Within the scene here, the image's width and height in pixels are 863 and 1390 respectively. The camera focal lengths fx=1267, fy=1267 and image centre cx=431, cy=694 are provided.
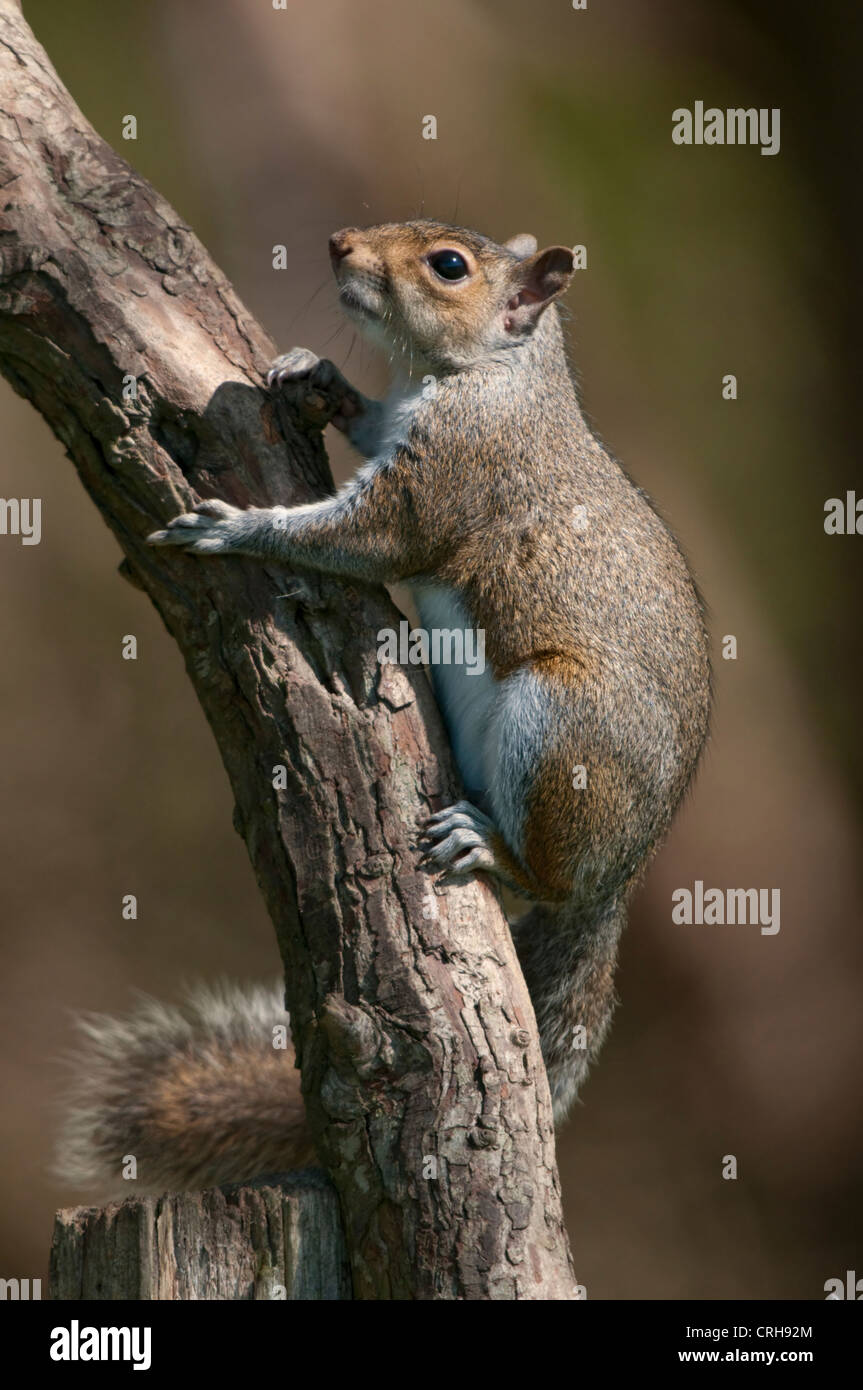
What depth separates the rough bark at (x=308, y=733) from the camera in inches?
122

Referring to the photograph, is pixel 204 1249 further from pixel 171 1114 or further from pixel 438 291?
pixel 438 291

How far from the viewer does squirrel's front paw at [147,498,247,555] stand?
3340mm

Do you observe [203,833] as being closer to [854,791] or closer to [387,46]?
[854,791]

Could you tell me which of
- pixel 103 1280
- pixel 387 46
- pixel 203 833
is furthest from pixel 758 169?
pixel 103 1280

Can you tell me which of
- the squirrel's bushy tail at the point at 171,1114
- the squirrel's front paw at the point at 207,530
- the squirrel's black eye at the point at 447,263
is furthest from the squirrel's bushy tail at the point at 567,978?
the squirrel's black eye at the point at 447,263

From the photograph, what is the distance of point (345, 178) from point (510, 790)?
4829 millimetres

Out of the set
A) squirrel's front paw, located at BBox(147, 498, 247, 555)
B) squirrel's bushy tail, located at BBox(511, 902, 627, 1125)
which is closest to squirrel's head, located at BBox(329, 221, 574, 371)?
squirrel's front paw, located at BBox(147, 498, 247, 555)

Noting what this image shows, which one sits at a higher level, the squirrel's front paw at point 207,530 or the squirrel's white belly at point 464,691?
the squirrel's front paw at point 207,530

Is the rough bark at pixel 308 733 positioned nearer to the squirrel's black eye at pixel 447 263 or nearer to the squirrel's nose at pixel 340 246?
the squirrel's nose at pixel 340 246

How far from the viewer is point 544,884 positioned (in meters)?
3.74

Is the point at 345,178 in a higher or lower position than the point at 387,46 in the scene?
lower

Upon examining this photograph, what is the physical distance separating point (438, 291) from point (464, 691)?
1296 mm

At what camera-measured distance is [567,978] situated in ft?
13.1

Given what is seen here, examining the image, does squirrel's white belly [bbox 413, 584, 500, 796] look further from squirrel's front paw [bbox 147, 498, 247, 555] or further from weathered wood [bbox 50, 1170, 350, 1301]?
weathered wood [bbox 50, 1170, 350, 1301]
